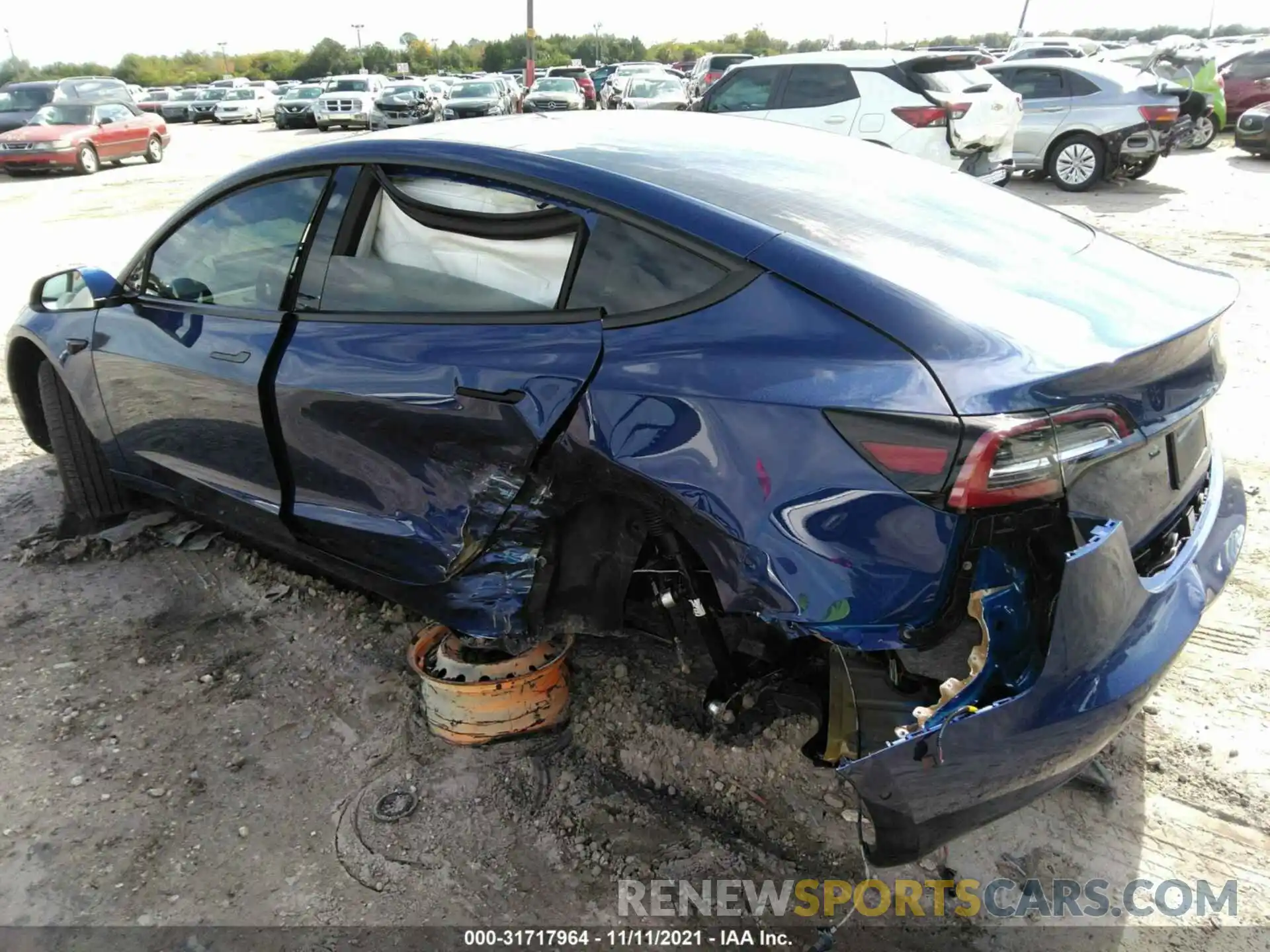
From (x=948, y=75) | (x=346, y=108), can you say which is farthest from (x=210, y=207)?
(x=346, y=108)

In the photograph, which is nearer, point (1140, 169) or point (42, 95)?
point (1140, 169)

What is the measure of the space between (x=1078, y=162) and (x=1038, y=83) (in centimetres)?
122

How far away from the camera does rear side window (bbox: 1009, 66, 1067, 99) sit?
39.5ft

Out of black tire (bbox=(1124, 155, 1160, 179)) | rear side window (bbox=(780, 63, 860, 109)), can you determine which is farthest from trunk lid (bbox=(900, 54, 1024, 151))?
black tire (bbox=(1124, 155, 1160, 179))

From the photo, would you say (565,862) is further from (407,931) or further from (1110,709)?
(1110,709)

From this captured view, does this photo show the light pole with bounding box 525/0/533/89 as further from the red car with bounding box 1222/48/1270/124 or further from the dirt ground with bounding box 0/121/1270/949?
the dirt ground with bounding box 0/121/1270/949

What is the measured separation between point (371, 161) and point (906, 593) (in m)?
1.99

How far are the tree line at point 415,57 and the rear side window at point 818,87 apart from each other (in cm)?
6060

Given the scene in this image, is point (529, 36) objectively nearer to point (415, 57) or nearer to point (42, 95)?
point (42, 95)

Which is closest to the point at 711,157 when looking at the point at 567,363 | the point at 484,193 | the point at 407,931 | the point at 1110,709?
the point at 484,193

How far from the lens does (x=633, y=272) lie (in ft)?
6.99

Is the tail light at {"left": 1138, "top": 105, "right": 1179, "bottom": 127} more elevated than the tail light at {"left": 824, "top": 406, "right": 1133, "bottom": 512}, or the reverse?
the tail light at {"left": 824, "top": 406, "right": 1133, "bottom": 512}

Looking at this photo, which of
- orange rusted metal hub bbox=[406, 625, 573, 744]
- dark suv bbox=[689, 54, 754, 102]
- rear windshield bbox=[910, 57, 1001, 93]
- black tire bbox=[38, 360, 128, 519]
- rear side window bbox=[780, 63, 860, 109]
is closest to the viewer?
orange rusted metal hub bbox=[406, 625, 573, 744]

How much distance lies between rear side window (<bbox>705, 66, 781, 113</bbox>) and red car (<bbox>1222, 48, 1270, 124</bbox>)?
40.8 feet
